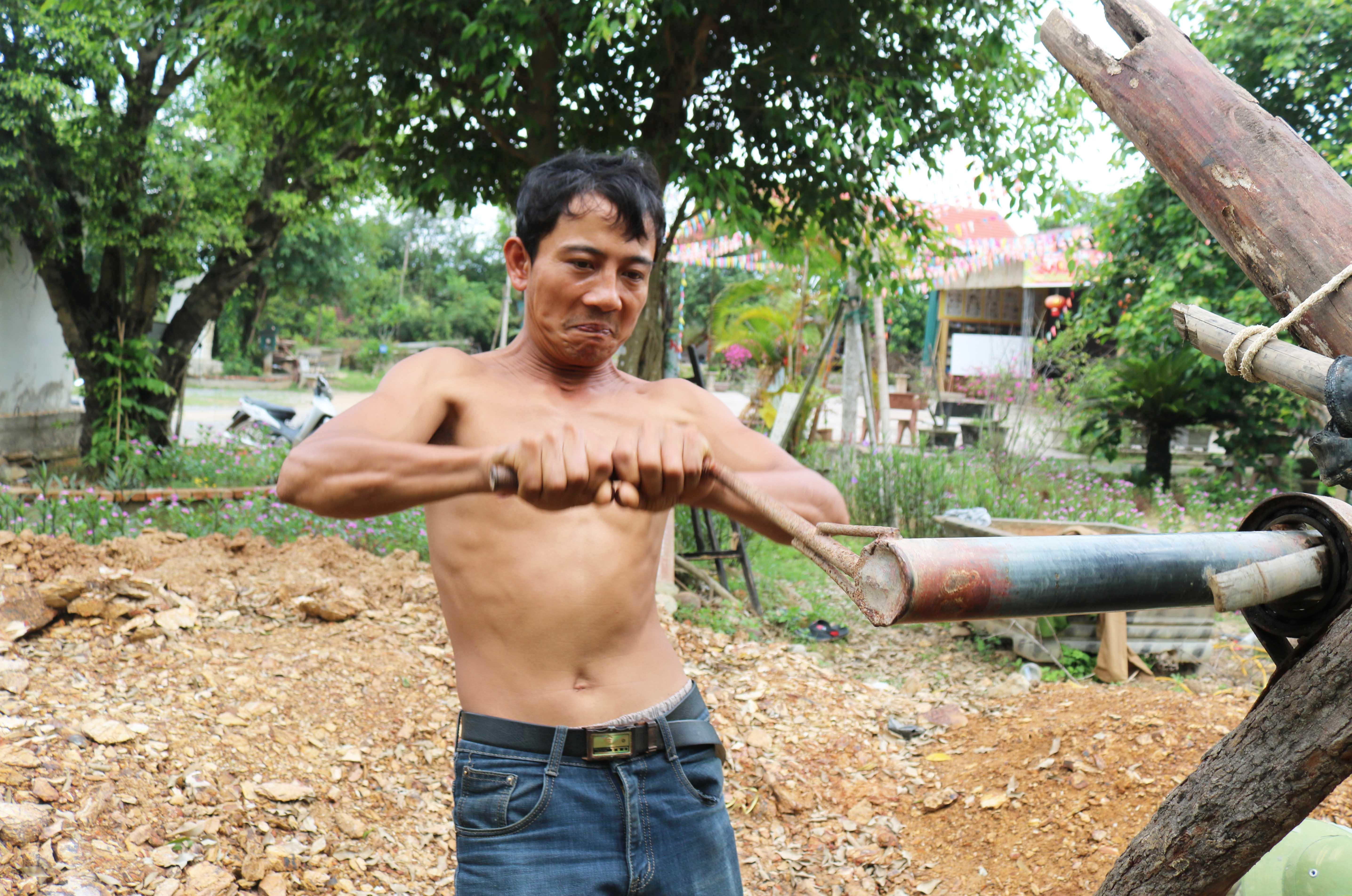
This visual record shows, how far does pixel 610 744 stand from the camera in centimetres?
179

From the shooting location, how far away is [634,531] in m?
1.96

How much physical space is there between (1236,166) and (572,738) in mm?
1398

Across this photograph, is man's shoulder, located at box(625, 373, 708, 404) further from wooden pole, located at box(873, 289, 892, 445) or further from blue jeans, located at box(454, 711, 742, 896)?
wooden pole, located at box(873, 289, 892, 445)

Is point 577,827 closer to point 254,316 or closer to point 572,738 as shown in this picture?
point 572,738

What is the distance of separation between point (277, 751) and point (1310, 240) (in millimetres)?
3483

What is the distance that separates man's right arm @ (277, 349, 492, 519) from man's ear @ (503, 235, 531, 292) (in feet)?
0.79

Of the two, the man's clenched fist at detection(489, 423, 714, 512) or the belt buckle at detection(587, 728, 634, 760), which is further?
the belt buckle at detection(587, 728, 634, 760)

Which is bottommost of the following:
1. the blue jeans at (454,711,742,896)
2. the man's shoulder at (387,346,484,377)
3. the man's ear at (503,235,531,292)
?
the blue jeans at (454,711,742,896)

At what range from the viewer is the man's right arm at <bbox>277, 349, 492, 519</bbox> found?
60.4 inches

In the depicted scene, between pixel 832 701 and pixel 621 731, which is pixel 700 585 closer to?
pixel 832 701

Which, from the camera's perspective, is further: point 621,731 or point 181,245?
point 181,245

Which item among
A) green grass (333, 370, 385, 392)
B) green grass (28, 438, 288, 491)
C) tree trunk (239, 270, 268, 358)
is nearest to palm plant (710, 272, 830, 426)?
green grass (28, 438, 288, 491)

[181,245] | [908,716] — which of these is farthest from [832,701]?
[181,245]

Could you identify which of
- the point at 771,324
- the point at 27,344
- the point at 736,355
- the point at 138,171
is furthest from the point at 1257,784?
the point at 736,355
